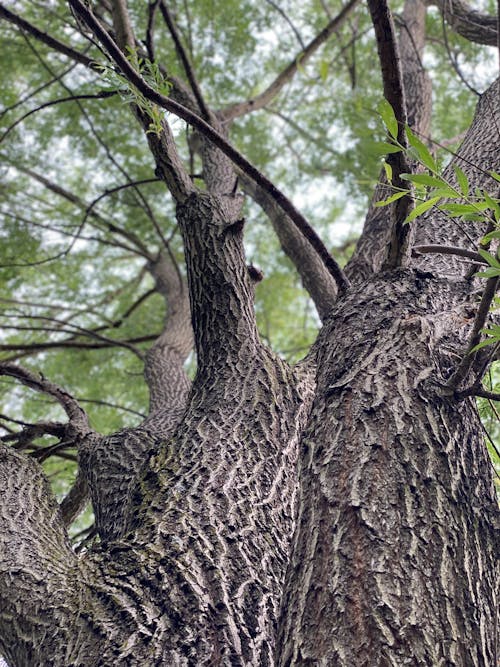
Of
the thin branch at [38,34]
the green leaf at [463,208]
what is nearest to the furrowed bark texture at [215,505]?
the thin branch at [38,34]

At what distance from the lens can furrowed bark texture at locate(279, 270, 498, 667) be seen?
90cm

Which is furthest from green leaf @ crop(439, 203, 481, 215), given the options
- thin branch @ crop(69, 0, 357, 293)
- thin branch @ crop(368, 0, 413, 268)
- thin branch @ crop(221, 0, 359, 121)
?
thin branch @ crop(221, 0, 359, 121)

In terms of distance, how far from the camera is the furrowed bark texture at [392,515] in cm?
90

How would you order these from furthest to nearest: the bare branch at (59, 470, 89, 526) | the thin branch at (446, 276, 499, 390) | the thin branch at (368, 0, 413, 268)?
the bare branch at (59, 470, 89, 526) < the thin branch at (368, 0, 413, 268) < the thin branch at (446, 276, 499, 390)

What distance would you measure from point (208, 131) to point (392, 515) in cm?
100

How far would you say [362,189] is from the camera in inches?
169

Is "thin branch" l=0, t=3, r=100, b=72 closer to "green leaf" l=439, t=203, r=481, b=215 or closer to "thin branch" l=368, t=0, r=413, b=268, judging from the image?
"thin branch" l=368, t=0, r=413, b=268

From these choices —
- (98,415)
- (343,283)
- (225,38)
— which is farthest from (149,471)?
(225,38)

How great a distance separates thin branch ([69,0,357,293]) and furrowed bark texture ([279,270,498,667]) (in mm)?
346

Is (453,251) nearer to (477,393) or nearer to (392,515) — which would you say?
(477,393)

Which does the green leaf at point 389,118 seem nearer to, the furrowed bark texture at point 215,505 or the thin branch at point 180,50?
the furrowed bark texture at point 215,505

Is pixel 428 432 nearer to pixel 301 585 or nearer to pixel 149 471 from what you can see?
pixel 301 585

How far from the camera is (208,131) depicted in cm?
151

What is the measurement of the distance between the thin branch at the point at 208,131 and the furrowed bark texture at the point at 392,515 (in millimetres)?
346
